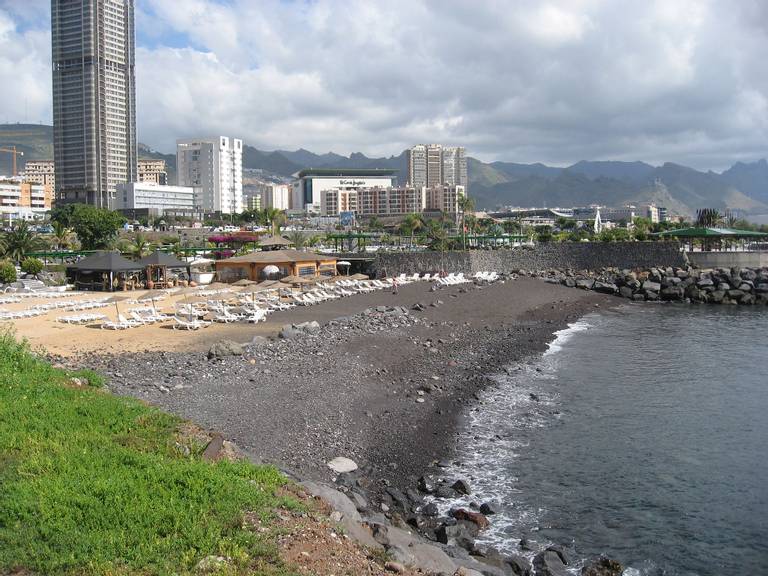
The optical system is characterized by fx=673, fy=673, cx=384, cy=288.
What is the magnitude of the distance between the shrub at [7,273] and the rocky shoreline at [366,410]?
27721mm

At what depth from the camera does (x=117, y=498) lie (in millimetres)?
7793

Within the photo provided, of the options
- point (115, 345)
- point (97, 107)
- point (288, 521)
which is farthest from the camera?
point (97, 107)

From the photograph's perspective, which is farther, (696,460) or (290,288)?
(290,288)

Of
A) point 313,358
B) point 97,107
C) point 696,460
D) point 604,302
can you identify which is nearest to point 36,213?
point 97,107

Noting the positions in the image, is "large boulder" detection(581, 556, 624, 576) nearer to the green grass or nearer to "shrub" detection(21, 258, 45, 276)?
the green grass

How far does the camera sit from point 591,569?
1069cm

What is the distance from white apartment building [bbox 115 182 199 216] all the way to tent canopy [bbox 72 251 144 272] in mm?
124623

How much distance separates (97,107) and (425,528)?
599ft

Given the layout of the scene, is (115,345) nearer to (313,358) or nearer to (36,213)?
(313,358)

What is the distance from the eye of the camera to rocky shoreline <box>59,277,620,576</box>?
1066cm

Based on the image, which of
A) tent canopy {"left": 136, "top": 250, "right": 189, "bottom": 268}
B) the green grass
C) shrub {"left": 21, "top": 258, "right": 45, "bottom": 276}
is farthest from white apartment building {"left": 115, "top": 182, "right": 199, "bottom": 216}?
the green grass

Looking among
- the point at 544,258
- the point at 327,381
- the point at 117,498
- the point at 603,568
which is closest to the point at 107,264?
the point at 327,381

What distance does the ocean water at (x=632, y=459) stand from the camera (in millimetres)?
11727

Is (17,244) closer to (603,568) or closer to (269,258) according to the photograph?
(269,258)
